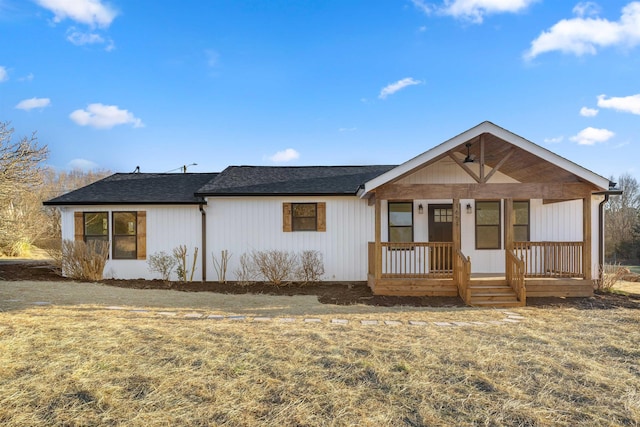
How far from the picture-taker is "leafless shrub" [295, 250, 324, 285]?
10.1 metres

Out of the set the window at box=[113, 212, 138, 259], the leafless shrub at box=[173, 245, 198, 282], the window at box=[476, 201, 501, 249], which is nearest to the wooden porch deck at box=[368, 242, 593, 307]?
the window at box=[476, 201, 501, 249]

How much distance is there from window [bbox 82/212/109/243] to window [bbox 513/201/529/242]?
1179 cm

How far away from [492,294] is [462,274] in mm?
729

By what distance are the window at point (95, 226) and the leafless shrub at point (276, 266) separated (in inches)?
179

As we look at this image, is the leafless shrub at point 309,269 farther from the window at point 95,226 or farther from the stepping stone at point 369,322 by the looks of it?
the window at point 95,226

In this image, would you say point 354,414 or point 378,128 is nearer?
point 354,414

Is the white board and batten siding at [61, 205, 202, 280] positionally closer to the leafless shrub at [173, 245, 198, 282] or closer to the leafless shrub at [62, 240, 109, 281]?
the leafless shrub at [173, 245, 198, 282]

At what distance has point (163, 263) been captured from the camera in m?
10.4

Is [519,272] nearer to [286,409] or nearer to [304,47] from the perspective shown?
[286,409]

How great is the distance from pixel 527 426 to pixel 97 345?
14.8ft

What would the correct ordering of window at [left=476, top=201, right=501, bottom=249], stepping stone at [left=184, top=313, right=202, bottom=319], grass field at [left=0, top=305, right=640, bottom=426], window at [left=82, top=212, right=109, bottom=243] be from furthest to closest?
window at [left=82, top=212, right=109, bottom=243] → window at [left=476, top=201, right=501, bottom=249] → stepping stone at [left=184, top=313, right=202, bottom=319] → grass field at [left=0, top=305, right=640, bottom=426]

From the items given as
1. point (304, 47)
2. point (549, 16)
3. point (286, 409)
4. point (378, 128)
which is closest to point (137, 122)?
point (304, 47)

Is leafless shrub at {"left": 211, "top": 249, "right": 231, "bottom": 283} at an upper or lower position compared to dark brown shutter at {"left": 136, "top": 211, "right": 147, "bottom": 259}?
lower

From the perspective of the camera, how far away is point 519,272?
7.73 metres
